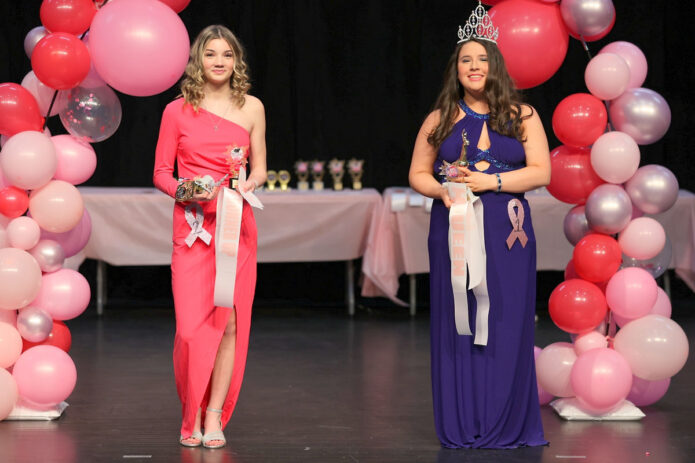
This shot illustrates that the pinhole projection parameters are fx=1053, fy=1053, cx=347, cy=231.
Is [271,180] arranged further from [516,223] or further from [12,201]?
[516,223]

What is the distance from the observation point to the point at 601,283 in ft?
15.6

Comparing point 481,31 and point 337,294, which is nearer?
point 481,31

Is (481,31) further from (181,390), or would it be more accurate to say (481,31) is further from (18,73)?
(18,73)

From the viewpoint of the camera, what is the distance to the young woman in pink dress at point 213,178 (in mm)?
3941

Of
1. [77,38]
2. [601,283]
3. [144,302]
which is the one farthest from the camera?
[144,302]

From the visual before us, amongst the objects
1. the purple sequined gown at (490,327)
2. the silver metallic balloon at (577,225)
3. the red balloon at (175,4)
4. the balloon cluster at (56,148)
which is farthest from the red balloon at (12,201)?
the silver metallic balloon at (577,225)

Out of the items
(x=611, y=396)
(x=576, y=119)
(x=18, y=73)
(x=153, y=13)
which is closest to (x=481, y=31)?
(x=576, y=119)

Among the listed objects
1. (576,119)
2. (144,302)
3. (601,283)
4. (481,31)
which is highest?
(481,31)

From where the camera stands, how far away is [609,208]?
4.58 m

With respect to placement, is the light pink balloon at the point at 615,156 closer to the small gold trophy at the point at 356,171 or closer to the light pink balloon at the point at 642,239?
the light pink balloon at the point at 642,239

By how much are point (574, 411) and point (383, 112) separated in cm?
429

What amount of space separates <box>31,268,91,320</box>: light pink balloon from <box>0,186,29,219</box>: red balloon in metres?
0.32

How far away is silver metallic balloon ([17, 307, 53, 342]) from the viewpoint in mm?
4477

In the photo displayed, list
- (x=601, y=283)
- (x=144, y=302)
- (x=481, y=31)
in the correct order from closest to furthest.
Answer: (x=481, y=31) → (x=601, y=283) → (x=144, y=302)
